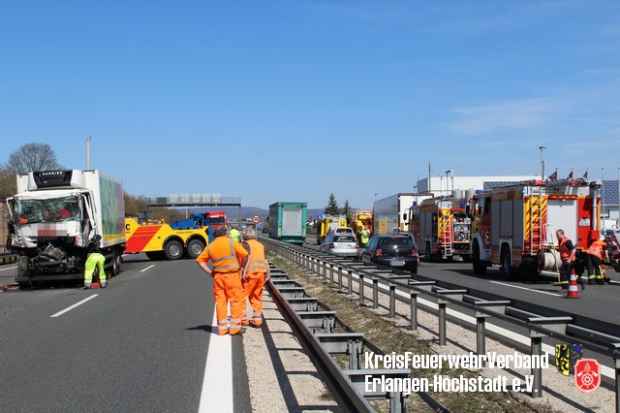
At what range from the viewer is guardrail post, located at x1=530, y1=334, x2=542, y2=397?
6852 mm

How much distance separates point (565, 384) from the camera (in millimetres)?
7836

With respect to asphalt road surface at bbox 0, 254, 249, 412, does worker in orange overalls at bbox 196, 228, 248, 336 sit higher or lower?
→ higher

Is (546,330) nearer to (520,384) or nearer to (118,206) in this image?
(520,384)

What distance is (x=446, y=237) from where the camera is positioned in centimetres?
3531

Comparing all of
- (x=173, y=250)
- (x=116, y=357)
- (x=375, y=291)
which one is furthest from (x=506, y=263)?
(x=173, y=250)

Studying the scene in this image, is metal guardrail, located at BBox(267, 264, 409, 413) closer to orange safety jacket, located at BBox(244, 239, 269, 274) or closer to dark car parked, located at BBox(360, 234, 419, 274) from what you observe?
orange safety jacket, located at BBox(244, 239, 269, 274)

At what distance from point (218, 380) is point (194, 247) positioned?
30595mm

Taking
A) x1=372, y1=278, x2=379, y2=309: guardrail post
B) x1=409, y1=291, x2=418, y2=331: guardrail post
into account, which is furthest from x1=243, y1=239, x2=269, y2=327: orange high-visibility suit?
x1=409, y1=291, x2=418, y2=331: guardrail post

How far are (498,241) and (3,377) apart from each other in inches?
766

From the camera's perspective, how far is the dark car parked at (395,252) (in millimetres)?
26828

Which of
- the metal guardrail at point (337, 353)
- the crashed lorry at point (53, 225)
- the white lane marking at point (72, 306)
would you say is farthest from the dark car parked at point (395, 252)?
the metal guardrail at point (337, 353)

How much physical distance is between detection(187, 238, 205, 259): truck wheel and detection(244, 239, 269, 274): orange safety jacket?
86.7 ft

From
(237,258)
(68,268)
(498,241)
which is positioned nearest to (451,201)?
(498,241)

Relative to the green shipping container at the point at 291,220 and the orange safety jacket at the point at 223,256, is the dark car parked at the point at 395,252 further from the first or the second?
the green shipping container at the point at 291,220
